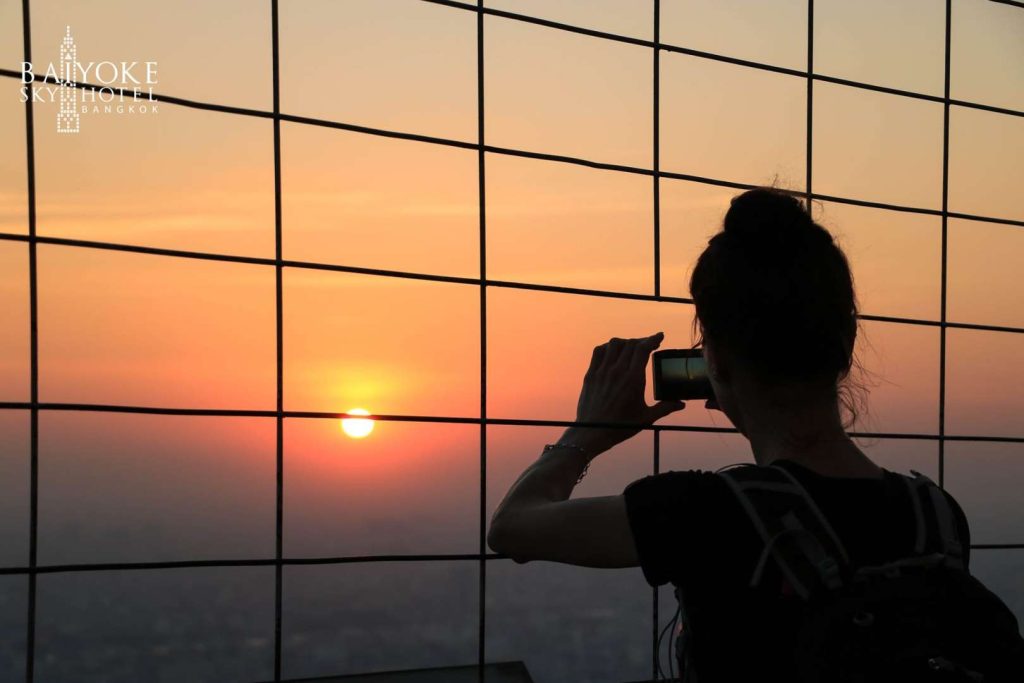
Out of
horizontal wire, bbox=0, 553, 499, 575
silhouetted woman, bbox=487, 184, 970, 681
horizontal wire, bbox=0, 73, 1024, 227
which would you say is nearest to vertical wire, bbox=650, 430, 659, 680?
horizontal wire, bbox=0, 553, 499, 575

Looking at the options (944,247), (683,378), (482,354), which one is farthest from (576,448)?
(944,247)

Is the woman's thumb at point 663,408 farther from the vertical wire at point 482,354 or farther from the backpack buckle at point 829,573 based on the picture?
the vertical wire at point 482,354

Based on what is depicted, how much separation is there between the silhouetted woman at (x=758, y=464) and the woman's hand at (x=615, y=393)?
13 centimetres

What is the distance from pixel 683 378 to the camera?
1.41 m

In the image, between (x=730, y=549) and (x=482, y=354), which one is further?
(x=482, y=354)

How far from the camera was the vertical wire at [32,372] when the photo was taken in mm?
1671

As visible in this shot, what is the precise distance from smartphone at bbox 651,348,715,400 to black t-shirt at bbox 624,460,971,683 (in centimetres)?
38

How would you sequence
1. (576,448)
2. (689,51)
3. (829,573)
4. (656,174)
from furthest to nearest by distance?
(689,51), (656,174), (576,448), (829,573)

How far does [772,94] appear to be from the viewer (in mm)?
2508

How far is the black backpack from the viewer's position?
0.96 meters

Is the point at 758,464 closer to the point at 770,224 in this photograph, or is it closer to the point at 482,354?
the point at 770,224

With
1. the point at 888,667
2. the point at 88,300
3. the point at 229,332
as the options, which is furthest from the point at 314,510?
the point at 888,667

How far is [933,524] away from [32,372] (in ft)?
4.57

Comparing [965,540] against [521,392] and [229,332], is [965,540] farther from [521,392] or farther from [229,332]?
[229,332]
